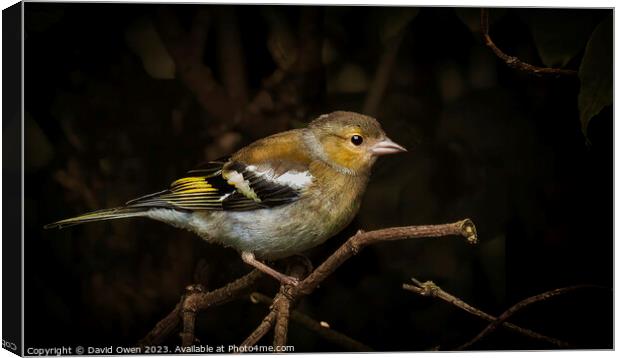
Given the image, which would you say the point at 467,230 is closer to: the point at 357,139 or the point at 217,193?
the point at 357,139

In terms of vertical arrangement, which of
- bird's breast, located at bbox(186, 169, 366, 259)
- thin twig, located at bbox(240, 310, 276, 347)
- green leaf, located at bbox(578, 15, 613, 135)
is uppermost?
green leaf, located at bbox(578, 15, 613, 135)

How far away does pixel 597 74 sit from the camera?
14.4 ft

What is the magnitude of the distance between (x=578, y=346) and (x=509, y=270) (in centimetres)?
48

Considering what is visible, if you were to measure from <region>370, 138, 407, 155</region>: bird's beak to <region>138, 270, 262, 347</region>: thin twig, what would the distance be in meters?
0.75

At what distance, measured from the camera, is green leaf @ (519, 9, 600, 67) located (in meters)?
4.35

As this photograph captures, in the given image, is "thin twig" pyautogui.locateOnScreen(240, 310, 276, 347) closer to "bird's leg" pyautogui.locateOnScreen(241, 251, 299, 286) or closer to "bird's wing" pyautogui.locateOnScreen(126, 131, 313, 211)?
"bird's leg" pyautogui.locateOnScreen(241, 251, 299, 286)

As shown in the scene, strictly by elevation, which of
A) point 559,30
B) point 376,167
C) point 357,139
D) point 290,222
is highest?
point 559,30

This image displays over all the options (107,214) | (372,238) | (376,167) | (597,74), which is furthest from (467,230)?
(107,214)

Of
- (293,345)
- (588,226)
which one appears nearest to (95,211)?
(293,345)

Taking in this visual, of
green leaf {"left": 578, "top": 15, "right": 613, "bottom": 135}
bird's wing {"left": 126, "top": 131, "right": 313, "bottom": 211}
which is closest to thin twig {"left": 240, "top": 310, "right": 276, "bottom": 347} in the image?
bird's wing {"left": 126, "top": 131, "right": 313, "bottom": 211}

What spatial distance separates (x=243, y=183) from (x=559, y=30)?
156 cm

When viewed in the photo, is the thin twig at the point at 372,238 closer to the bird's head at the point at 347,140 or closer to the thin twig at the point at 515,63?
the bird's head at the point at 347,140

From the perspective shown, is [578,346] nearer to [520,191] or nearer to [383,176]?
[520,191]

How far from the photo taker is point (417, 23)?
4.31 metres
